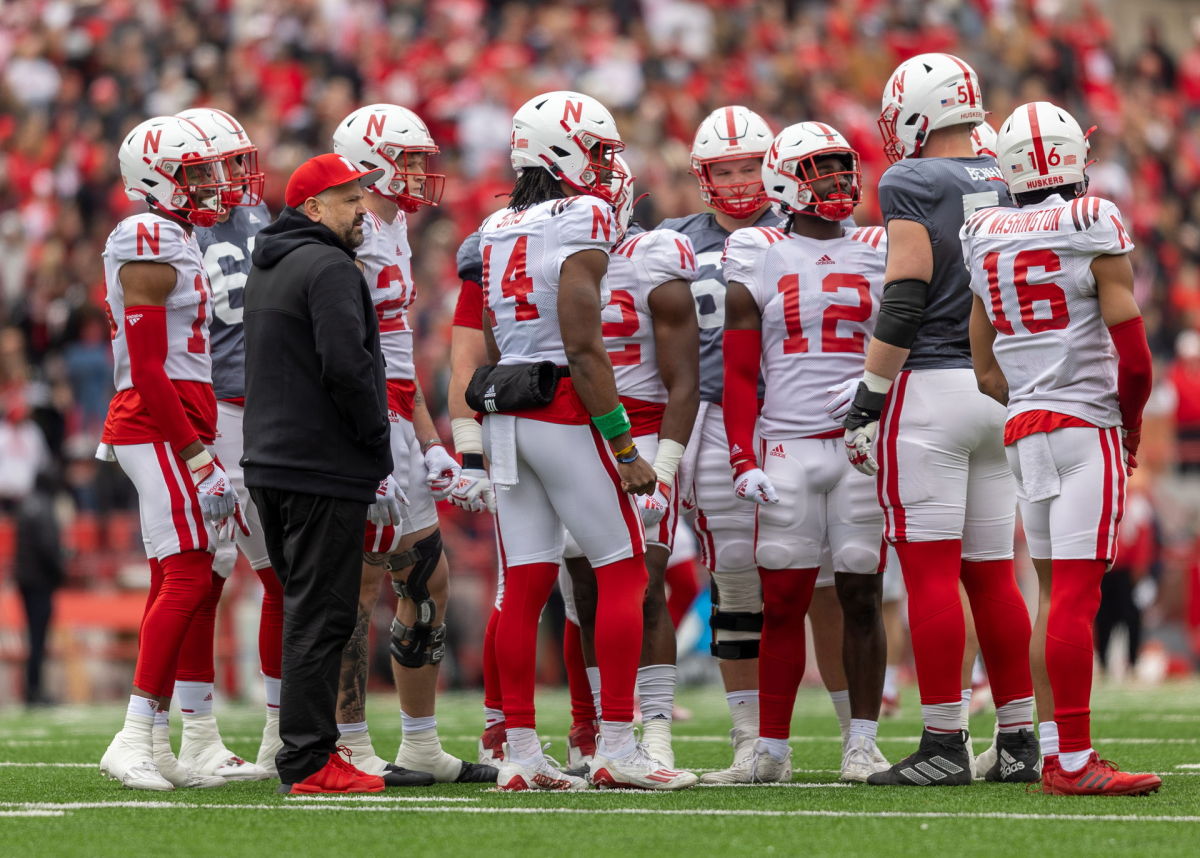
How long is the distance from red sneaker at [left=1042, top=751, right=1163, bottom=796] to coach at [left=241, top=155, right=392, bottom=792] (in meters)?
2.30

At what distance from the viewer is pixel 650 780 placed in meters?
6.86

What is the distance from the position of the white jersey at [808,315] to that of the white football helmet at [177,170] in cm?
197

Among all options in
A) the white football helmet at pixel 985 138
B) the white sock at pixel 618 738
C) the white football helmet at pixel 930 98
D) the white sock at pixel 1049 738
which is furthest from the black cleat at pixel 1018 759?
the white football helmet at pixel 985 138

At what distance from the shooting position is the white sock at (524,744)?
6887 millimetres

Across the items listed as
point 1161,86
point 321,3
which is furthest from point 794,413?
point 1161,86

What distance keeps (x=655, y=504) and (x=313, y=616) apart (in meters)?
1.36

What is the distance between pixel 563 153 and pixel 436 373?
8460 millimetres

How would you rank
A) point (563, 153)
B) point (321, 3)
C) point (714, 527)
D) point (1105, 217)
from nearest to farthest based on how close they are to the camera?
point (1105, 217)
point (563, 153)
point (714, 527)
point (321, 3)

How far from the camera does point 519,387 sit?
270 inches

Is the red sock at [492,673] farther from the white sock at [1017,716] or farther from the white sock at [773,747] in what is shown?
the white sock at [1017,716]

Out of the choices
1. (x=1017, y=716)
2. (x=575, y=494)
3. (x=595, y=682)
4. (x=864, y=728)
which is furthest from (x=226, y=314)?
(x=1017, y=716)

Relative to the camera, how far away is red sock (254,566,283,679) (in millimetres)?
7719

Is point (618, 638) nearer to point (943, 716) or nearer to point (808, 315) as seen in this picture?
point (943, 716)

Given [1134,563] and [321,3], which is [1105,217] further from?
[321,3]
